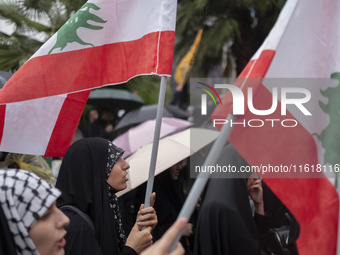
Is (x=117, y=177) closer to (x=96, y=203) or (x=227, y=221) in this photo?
(x=96, y=203)

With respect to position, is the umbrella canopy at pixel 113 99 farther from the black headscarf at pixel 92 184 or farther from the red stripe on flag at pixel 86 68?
the black headscarf at pixel 92 184

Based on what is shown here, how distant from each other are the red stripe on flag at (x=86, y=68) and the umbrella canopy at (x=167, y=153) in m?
1.22

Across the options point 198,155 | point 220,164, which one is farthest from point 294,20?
point 198,155

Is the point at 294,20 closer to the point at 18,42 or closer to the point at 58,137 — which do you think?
the point at 58,137

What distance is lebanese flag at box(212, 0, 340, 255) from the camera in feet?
7.52

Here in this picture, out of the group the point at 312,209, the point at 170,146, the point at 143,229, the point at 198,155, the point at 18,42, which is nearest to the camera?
the point at 312,209

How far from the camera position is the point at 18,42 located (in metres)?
8.95

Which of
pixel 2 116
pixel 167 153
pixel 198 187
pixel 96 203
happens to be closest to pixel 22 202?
pixel 198 187

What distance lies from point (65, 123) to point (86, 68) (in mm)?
356

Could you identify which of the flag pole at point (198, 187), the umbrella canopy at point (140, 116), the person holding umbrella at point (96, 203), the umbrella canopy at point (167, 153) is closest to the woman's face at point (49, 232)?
the flag pole at point (198, 187)

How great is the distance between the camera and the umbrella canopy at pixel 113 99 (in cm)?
1084

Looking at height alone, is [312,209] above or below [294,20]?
below

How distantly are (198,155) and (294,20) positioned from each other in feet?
10.4

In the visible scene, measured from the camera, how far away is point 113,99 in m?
11.0
